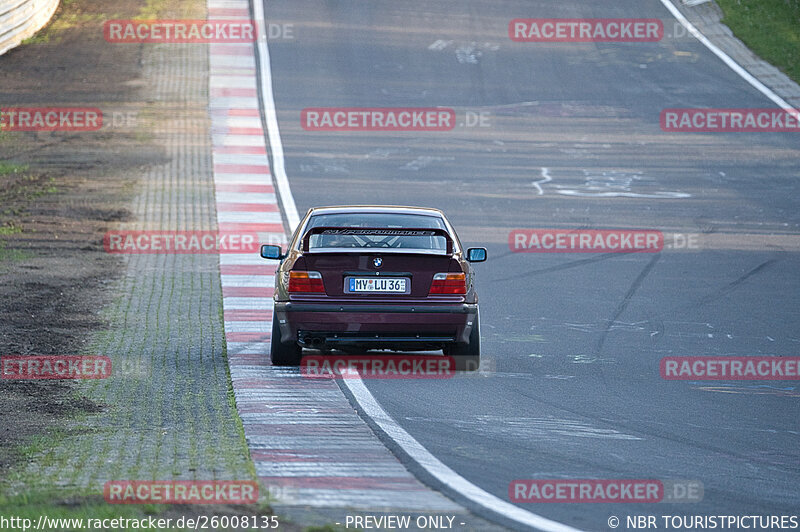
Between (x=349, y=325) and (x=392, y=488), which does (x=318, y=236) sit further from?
(x=392, y=488)

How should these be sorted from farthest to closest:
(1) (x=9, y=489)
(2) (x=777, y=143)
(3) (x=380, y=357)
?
(2) (x=777, y=143) < (3) (x=380, y=357) < (1) (x=9, y=489)

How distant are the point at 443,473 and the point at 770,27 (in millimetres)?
29625

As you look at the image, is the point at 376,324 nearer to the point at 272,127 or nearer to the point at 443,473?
the point at 443,473

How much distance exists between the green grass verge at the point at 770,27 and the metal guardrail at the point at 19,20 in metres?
20.4

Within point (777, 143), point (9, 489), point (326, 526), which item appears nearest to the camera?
point (326, 526)

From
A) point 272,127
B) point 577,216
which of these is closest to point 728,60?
point 272,127

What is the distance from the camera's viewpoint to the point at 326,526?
5.95 meters

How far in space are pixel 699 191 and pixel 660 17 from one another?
15.5 metres

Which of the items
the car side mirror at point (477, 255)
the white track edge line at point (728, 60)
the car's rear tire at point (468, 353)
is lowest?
the car's rear tire at point (468, 353)

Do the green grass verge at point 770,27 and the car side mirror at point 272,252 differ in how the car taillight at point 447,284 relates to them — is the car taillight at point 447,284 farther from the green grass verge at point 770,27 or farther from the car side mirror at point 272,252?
the green grass verge at point 770,27

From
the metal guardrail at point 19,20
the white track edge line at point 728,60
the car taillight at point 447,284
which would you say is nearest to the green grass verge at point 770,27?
the white track edge line at point 728,60

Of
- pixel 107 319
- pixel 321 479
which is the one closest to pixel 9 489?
pixel 321 479

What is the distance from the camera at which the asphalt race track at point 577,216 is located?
319 inches

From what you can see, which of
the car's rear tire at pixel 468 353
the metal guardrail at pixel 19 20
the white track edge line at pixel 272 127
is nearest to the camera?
the car's rear tire at pixel 468 353
